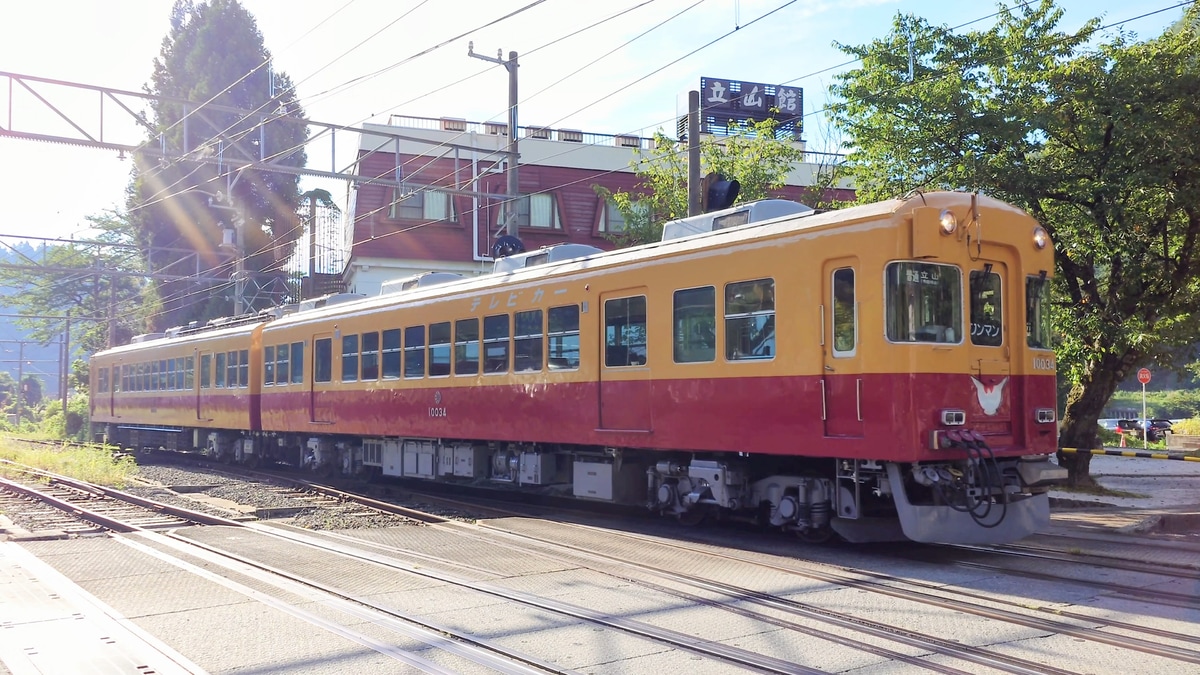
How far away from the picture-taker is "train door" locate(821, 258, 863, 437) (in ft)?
28.5

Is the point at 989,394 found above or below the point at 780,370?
below

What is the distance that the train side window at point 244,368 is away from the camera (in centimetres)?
2104

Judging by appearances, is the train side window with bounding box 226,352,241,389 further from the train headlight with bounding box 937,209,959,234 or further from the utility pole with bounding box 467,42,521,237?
the train headlight with bounding box 937,209,959,234

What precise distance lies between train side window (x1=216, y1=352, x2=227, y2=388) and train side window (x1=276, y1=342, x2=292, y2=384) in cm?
318

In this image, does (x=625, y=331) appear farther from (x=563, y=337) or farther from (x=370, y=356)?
(x=370, y=356)

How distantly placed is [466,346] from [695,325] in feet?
15.1

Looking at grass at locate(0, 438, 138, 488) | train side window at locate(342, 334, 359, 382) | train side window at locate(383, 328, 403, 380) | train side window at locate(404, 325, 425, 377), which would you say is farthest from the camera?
grass at locate(0, 438, 138, 488)

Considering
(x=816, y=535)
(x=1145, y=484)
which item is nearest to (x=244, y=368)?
(x=816, y=535)

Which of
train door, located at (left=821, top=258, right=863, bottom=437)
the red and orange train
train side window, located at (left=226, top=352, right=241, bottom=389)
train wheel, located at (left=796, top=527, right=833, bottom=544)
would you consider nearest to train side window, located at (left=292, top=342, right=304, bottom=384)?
train side window, located at (left=226, top=352, right=241, bottom=389)

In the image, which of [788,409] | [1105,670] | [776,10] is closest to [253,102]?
[776,10]

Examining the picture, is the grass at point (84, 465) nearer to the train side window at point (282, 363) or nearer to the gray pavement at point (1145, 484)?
the train side window at point (282, 363)

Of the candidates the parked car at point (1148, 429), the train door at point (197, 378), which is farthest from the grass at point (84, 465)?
the parked car at point (1148, 429)

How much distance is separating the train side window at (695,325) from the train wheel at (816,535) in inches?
73.5

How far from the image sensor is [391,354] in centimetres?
1574
